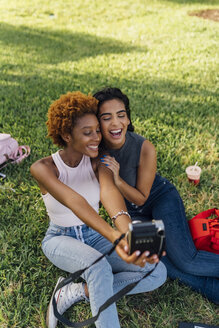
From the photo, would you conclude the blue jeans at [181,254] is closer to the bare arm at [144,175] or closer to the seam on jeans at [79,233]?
the bare arm at [144,175]

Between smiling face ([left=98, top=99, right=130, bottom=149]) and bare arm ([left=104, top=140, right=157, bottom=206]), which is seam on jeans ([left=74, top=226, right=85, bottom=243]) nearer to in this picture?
bare arm ([left=104, top=140, right=157, bottom=206])

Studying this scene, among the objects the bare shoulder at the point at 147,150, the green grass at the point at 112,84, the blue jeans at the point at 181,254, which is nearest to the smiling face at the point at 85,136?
the bare shoulder at the point at 147,150

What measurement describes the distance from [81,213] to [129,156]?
0.75 metres

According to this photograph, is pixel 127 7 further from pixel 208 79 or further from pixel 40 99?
pixel 40 99

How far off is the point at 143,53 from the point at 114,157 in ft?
17.9

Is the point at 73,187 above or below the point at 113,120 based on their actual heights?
below

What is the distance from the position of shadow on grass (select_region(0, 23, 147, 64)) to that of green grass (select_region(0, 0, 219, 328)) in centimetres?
3

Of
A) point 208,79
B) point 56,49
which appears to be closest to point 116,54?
point 56,49

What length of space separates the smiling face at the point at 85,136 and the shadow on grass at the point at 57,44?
528 centimetres

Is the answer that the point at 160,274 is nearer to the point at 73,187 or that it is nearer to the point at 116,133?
the point at 73,187

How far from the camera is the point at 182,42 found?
7941mm

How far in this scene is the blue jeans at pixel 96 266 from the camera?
194 cm

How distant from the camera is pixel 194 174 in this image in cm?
330

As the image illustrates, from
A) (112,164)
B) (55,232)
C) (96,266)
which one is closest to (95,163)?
(112,164)
